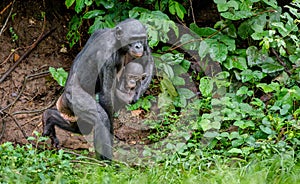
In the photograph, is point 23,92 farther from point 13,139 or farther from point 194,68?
point 194,68

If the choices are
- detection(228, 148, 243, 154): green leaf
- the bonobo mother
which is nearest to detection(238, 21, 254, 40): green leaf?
the bonobo mother

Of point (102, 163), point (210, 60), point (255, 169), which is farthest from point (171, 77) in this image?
point (255, 169)

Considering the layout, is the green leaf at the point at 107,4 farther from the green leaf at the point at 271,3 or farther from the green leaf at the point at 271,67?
the green leaf at the point at 271,67

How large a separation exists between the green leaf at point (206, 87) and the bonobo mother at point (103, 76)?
110 cm

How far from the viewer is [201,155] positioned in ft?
20.4

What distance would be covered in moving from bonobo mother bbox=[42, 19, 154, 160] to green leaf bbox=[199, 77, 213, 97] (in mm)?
1103

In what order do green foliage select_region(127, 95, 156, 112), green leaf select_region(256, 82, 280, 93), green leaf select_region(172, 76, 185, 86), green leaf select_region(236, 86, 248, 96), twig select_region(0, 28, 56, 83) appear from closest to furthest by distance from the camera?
1. green leaf select_region(256, 82, 280, 93)
2. green leaf select_region(236, 86, 248, 96)
3. green foliage select_region(127, 95, 156, 112)
4. green leaf select_region(172, 76, 185, 86)
5. twig select_region(0, 28, 56, 83)

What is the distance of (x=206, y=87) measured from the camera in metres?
7.42

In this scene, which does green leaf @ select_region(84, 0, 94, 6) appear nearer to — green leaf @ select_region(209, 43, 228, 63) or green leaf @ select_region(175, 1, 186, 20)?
green leaf @ select_region(175, 1, 186, 20)

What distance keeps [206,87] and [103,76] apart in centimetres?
172

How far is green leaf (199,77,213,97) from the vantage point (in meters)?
7.40

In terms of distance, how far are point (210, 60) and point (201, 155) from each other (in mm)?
1861

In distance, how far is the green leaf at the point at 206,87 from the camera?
7.40 metres

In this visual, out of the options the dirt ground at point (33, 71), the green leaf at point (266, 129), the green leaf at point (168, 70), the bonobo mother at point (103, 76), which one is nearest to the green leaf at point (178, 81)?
the green leaf at point (168, 70)
